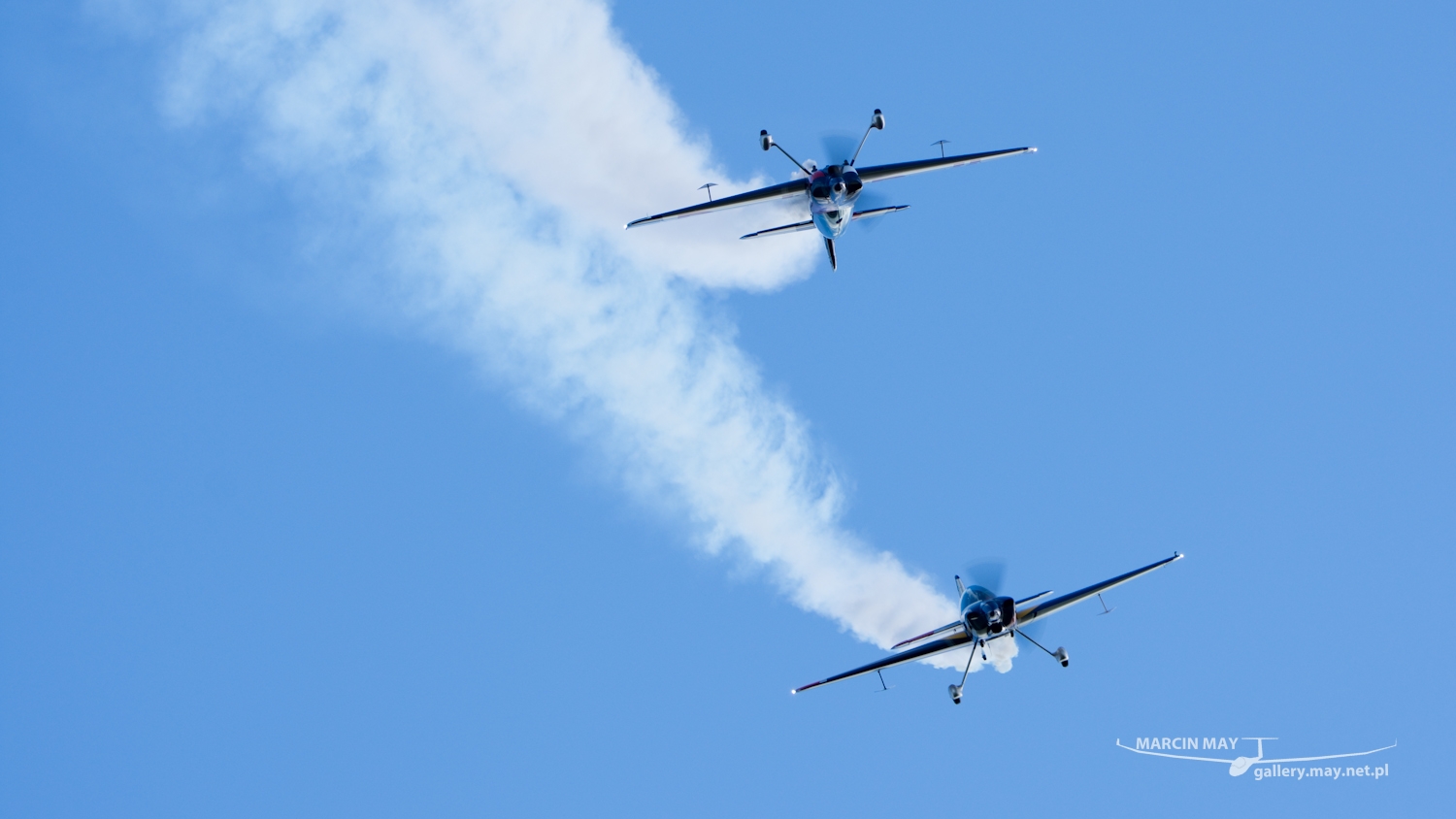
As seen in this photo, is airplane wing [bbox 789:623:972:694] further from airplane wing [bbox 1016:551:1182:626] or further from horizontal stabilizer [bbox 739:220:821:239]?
horizontal stabilizer [bbox 739:220:821:239]

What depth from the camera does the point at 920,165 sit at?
54.3 meters

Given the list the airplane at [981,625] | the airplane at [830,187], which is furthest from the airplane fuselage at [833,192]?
the airplane at [981,625]

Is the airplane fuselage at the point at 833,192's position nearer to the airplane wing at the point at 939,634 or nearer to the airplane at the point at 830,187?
the airplane at the point at 830,187

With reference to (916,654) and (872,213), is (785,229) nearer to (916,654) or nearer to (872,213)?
(872,213)

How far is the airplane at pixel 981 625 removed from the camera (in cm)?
5475

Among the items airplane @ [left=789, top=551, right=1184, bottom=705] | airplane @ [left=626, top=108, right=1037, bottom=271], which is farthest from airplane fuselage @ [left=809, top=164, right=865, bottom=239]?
airplane @ [left=789, top=551, right=1184, bottom=705]

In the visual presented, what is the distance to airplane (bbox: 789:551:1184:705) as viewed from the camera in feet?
180

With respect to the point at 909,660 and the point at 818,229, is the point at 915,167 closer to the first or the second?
the point at 818,229

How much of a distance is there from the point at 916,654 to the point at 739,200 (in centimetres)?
2467

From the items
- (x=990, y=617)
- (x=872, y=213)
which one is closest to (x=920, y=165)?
(x=872, y=213)

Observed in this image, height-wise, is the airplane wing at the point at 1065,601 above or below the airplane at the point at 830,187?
below

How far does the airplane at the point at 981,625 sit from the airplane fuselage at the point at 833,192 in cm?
2029

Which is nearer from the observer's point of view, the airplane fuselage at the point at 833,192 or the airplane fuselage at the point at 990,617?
the airplane fuselage at the point at 833,192

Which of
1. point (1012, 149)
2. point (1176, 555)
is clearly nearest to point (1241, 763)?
point (1176, 555)
